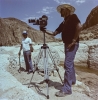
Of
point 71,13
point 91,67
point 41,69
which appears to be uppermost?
point 71,13

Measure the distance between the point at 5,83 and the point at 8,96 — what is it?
0.49m

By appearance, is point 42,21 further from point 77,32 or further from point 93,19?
point 93,19

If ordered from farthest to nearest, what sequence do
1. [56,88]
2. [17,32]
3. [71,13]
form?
[17,32] < [56,88] < [71,13]

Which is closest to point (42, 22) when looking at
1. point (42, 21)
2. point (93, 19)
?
point (42, 21)

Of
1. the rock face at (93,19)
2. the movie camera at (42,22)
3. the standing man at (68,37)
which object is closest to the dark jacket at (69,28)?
the standing man at (68,37)

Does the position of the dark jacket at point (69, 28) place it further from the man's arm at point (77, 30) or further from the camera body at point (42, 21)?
the camera body at point (42, 21)

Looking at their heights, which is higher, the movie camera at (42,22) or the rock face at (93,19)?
the rock face at (93,19)

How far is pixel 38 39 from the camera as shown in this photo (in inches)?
1868

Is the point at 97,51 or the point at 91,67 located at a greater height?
the point at 97,51

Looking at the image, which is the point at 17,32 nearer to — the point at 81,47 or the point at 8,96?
the point at 81,47

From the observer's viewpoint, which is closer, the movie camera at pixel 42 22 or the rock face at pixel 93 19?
the movie camera at pixel 42 22

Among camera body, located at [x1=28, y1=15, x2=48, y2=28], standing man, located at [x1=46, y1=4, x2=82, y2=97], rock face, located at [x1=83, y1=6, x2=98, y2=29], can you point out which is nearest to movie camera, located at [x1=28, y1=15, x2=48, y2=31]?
camera body, located at [x1=28, y1=15, x2=48, y2=28]

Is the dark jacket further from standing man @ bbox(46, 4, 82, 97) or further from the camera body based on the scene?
the camera body

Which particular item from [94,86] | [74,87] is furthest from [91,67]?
[74,87]
